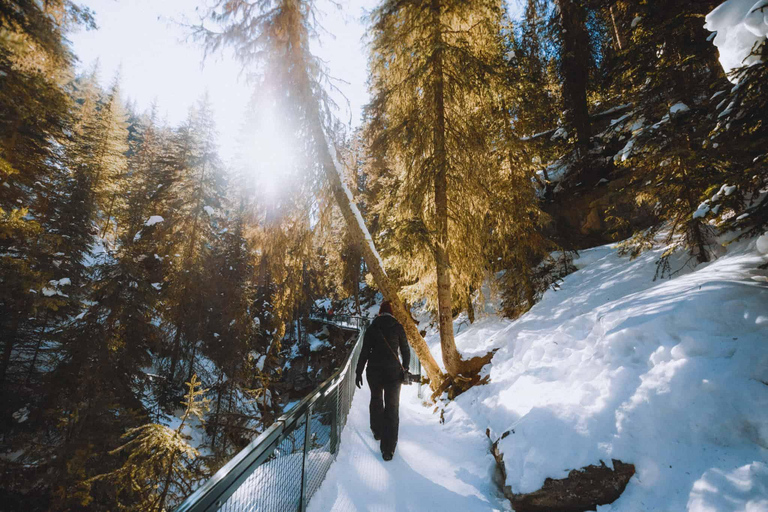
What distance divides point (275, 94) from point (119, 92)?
33.3m

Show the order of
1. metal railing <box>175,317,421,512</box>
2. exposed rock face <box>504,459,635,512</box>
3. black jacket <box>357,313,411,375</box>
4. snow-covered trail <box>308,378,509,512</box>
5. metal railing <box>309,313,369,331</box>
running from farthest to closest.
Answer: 1. metal railing <box>309,313,369,331</box>
2. black jacket <box>357,313,411,375</box>
3. snow-covered trail <box>308,378,509,512</box>
4. exposed rock face <box>504,459,635,512</box>
5. metal railing <box>175,317,421,512</box>

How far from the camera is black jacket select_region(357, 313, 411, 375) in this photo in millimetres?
4578

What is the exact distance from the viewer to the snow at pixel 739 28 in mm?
2406

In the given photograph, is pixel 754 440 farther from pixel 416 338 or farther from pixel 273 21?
pixel 273 21

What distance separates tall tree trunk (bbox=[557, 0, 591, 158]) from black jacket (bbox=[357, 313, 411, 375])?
8.79 metres

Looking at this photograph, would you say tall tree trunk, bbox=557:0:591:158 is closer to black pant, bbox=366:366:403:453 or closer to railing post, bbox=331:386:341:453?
black pant, bbox=366:366:403:453

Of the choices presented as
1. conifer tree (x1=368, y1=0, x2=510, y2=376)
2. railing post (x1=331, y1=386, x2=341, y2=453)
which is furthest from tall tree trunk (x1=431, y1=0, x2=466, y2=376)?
railing post (x1=331, y1=386, x2=341, y2=453)

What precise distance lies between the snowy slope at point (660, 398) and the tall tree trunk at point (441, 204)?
164 cm

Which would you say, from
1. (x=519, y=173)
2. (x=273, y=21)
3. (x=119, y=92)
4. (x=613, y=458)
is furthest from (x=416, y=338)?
(x=119, y=92)

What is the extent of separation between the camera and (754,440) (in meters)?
2.58

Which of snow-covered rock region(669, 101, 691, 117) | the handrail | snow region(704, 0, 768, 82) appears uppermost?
snow-covered rock region(669, 101, 691, 117)

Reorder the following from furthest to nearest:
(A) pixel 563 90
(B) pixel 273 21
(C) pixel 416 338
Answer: (A) pixel 563 90 → (C) pixel 416 338 → (B) pixel 273 21

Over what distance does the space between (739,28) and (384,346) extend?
16.9 ft

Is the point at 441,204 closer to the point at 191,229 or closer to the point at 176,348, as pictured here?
the point at 176,348
